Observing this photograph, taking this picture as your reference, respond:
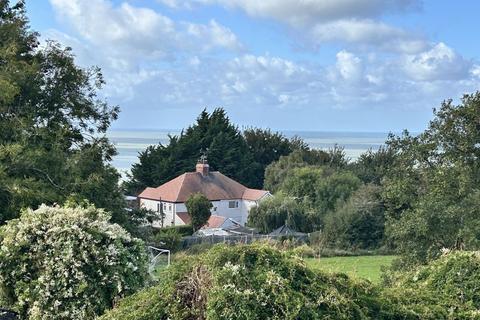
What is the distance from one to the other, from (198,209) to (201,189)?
688 cm

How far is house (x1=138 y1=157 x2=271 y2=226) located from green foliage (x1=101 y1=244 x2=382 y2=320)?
42.1 meters

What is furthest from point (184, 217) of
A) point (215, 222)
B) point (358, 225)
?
point (358, 225)

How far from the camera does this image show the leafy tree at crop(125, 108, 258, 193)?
52625 millimetres

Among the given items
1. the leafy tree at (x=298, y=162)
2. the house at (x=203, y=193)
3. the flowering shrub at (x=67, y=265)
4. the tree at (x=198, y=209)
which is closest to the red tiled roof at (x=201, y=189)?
the house at (x=203, y=193)

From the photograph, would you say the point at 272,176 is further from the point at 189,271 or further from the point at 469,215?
the point at 189,271

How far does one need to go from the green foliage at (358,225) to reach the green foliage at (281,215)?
323cm

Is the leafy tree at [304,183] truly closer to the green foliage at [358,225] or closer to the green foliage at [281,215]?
the green foliage at [281,215]

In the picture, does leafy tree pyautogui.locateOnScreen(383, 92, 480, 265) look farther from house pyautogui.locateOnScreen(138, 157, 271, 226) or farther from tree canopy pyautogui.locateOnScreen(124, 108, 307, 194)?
tree canopy pyautogui.locateOnScreen(124, 108, 307, 194)

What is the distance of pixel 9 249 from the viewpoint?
6.23m

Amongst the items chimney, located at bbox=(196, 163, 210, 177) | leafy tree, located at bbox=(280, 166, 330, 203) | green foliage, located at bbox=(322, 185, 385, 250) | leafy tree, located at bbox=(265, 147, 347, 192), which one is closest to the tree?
chimney, located at bbox=(196, 163, 210, 177)

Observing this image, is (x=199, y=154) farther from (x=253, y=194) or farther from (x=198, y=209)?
(x=198, y=209)

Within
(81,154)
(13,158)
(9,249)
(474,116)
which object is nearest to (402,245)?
(474,116)

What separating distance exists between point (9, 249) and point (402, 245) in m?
14.4

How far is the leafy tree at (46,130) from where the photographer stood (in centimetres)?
1438
